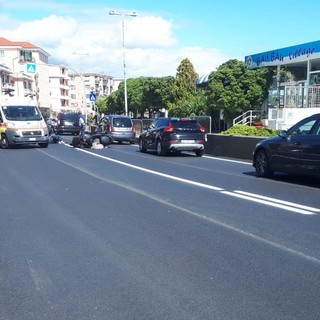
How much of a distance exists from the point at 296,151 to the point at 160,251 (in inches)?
255

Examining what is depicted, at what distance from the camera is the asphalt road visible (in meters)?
4.40

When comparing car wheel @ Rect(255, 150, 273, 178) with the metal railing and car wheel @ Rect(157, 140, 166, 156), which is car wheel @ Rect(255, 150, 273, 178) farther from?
the metal railing

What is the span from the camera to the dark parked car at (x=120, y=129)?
3000 centimetres

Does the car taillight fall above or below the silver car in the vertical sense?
above

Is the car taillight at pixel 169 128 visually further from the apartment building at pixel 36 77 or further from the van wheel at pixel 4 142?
the apartment building at pixel 36 77

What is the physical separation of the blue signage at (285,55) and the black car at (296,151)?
20965 mm

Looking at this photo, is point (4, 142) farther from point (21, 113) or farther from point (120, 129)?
point (120, 129)

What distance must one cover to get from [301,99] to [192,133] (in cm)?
1154

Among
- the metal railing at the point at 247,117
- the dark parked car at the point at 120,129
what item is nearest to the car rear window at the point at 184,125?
the dark parked car at the point at 120,129

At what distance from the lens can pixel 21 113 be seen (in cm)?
2445

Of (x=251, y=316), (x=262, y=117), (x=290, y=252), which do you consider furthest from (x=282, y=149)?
(x=262, y=117)

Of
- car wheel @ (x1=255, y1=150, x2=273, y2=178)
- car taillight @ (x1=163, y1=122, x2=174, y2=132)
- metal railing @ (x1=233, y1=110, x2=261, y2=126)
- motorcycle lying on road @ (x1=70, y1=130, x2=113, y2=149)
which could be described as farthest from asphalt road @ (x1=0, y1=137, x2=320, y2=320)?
metal railing @ (x1=233, y1=110, x2=261, y2=126)

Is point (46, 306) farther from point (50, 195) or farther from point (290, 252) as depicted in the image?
point (50, 195)

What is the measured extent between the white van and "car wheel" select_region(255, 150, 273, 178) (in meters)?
13.8
